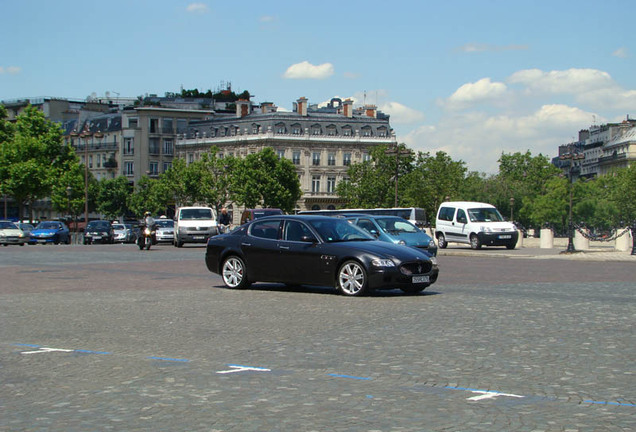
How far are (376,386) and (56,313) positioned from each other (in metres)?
7.53

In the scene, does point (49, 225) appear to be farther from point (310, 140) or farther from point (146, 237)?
point (310, 140)

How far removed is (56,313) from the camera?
46.5 ft

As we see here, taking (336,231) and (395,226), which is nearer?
(336,231)

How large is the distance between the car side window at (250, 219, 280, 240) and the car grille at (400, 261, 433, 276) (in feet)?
9.00

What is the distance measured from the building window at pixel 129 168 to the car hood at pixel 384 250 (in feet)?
425

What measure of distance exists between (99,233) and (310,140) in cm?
7488

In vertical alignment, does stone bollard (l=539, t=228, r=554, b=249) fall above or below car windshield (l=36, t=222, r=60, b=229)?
below

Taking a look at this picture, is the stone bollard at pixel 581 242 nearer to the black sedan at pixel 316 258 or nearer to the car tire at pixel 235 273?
the black sedan at pixel 316 258

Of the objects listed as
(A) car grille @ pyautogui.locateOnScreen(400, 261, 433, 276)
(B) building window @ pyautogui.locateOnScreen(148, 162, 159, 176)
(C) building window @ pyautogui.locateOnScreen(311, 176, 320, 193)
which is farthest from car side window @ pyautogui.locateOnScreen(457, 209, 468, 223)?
(B) building window @ pyautogui.locateOnScreen(148, 162, 159, 176)

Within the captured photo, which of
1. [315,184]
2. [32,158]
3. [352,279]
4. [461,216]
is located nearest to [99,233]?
[32,158]

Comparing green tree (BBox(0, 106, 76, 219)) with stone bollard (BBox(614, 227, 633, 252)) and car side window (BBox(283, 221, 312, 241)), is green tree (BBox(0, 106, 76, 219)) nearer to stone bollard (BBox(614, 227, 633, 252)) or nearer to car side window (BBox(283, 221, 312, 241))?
stone bollard (BBox(614, 227, 633, 252))

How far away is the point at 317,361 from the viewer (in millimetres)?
9383

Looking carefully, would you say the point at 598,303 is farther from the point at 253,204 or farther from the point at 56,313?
the point at 253,204

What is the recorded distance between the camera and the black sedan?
16.9 metres
